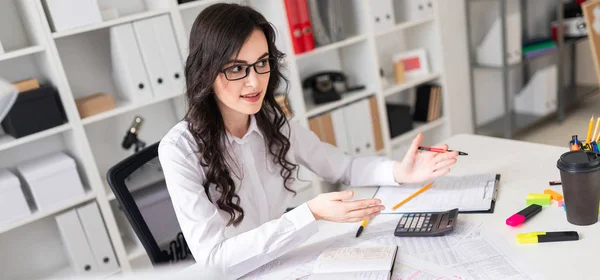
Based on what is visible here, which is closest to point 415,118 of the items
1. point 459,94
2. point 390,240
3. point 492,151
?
point 459,94

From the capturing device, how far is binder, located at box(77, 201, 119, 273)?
224 centimetres

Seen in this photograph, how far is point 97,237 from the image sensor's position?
2.29 m

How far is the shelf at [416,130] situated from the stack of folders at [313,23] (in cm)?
72

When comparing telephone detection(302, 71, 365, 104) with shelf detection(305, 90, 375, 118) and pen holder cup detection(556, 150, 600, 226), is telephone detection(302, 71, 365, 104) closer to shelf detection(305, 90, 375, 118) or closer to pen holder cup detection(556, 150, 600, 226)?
shelf detection(305, 90, 375, 118)

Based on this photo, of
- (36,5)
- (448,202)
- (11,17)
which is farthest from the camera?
(11,17)

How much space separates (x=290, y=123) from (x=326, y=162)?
18 centimetres

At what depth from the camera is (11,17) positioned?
88.0 inches

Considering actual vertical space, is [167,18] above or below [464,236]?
above

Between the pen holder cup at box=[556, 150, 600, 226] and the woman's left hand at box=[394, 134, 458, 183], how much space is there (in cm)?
32

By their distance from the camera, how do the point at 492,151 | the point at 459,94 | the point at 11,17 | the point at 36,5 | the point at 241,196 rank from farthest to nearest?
the point at 459,94, the point at 11,17, the point at 36,5, the point at 492,151, the point at 241,196

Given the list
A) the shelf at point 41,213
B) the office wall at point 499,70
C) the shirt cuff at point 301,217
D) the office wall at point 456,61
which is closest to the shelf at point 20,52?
the shelf at point 41,213

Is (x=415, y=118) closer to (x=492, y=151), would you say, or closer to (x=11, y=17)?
(x=492, y=151)

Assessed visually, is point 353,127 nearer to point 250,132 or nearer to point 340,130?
point 340,130

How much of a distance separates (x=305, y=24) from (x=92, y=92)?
111 cm
